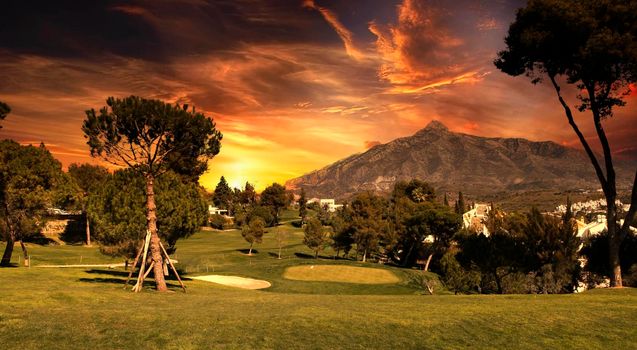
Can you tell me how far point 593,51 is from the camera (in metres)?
26.4

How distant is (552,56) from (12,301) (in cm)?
3538

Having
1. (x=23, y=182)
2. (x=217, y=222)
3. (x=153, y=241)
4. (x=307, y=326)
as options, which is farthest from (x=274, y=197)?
(x=307, y=326)

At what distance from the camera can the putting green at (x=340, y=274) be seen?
210ft

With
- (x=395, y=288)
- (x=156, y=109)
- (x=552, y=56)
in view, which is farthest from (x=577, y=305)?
(x=395, y=288)

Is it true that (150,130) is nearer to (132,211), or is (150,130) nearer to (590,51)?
(132,211)

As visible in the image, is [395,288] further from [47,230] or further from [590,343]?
[47,230]

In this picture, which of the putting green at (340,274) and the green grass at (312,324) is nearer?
the green grass at (312,324)

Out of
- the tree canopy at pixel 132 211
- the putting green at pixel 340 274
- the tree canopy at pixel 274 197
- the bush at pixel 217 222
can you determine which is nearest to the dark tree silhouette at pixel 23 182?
the tree canopy at pixel 132 211

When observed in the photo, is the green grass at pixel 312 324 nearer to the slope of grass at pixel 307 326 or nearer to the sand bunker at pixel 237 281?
the slope of grass at pixel 307 326

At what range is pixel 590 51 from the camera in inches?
1045

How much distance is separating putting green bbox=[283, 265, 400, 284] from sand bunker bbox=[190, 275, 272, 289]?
600 centimetres

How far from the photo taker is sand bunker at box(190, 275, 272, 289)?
56.7 metres

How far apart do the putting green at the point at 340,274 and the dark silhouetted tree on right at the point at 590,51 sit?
3857cm

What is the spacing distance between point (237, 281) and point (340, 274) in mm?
16869
